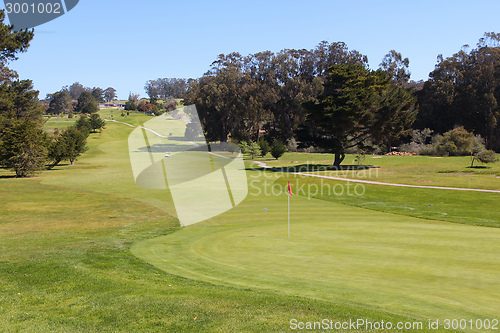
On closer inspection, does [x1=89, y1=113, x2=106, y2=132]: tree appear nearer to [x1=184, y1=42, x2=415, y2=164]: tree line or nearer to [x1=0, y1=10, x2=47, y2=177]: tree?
[x1=184, y1=42, x2=415, y2=164]: tree line

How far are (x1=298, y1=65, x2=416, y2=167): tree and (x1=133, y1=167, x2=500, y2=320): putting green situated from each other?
1499 inches

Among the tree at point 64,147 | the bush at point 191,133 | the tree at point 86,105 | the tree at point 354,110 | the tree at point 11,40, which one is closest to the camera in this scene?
the tree at point 11,40

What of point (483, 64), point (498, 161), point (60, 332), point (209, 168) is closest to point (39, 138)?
point (209, 168)

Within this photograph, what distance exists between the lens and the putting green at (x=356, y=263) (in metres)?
8.03

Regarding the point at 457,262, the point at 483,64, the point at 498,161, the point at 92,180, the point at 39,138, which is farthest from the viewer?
the point at 483,64

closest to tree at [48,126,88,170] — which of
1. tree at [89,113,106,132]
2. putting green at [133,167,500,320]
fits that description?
putting green at [133,167,500,320]

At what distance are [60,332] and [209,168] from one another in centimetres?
5460

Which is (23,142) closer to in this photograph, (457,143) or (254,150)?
(254,150)

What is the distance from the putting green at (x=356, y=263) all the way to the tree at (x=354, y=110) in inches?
1499

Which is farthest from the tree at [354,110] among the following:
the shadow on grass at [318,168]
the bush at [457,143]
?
the bush at [457,143]

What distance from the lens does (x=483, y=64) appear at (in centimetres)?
8938

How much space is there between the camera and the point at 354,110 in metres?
53.6

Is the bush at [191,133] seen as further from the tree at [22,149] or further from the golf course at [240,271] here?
the golf course at [240,271]

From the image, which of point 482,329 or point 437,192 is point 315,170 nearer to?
point 437,192
